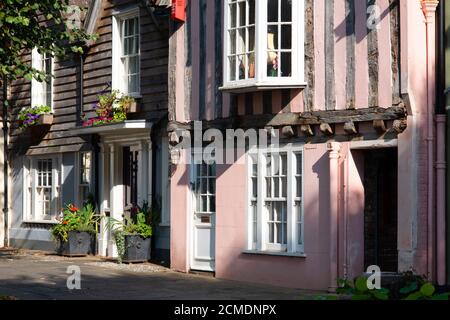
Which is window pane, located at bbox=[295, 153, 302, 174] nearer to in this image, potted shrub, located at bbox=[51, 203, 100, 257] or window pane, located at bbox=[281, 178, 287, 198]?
window pane, located at bbox=[281, 178, 287, 198]

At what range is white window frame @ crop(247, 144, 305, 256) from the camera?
1562 centimetres

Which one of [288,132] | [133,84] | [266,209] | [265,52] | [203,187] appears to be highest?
[265,52]

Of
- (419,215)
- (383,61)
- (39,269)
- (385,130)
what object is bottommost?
(39,269)

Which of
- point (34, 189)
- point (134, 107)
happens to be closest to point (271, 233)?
point (134, 107)

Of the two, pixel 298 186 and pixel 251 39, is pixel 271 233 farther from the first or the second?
pixel 251 39

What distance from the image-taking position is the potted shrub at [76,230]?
20980 mm

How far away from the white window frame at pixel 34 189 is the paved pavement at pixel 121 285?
144 inches

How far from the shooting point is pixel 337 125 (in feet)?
49.5

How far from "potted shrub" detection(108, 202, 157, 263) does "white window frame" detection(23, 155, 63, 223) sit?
4.16 meters

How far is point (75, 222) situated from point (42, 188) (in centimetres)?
283

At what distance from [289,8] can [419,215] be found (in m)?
4.18

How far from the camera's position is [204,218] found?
17.6 meters
